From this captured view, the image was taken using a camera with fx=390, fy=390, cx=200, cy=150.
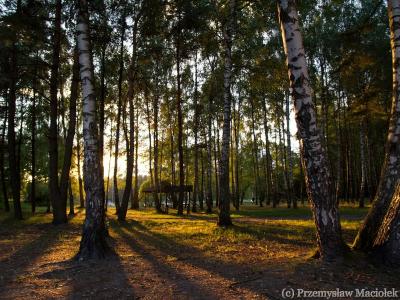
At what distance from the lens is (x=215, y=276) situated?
6531mm

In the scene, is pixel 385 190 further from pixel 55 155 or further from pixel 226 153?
pixel 55 155

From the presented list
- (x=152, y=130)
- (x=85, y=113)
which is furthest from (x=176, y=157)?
(x=85, y=113)

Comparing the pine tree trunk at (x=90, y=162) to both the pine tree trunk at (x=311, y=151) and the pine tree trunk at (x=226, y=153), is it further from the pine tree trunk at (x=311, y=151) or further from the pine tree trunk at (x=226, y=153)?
the pine tree trunk at (x=226, y=153)

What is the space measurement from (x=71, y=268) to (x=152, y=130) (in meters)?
26.9

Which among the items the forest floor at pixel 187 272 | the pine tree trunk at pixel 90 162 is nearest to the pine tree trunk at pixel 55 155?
the forest floor at pixel 187 272

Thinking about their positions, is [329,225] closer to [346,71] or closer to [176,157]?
[346,71]
